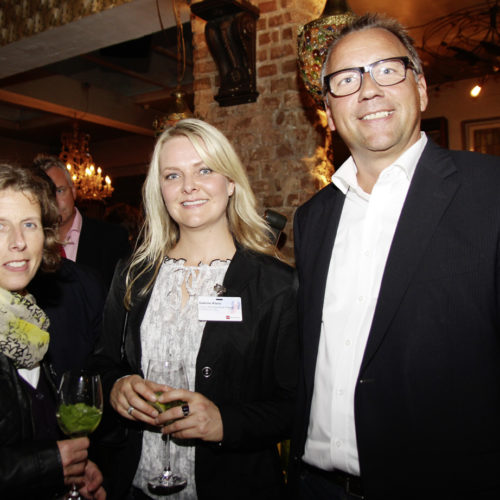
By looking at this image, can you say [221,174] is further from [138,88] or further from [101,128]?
[101,128]

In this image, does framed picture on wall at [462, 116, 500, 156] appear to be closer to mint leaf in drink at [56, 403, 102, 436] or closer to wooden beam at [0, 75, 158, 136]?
wooden beam at [0, 75, 158, 136]

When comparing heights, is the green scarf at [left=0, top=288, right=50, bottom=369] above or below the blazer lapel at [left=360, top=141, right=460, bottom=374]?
below

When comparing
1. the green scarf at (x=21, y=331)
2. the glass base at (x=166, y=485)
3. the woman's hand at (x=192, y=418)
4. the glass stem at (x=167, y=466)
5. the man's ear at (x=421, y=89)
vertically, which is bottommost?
the glass base at (x=166, y=485)

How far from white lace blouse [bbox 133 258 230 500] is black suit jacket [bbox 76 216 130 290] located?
184 centimetres

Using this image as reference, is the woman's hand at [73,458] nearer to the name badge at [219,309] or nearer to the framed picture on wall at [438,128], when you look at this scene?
the name badge at [219,309]

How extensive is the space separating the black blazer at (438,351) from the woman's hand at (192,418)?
413 millimetres

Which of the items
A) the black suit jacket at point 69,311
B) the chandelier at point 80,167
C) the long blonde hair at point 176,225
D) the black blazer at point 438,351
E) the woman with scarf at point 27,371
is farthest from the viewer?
the chandelier at point 80,167

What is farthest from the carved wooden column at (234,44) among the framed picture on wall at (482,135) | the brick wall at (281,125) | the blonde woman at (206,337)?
the framed picture on wall at (482,135)

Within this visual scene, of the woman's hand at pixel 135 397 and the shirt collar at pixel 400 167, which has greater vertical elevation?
the shirt collar at pixel 400 167

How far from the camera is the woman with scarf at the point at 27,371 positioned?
1.38 m

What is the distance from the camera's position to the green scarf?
1499 millimetres

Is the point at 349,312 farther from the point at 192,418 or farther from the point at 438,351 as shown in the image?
the point at 192,418

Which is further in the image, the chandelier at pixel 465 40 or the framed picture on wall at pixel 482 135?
the framed picture on wall at pixel 482 135

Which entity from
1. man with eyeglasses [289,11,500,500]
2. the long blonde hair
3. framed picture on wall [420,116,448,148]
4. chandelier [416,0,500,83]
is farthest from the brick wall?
framed picture on wall [420,116,448,148]
